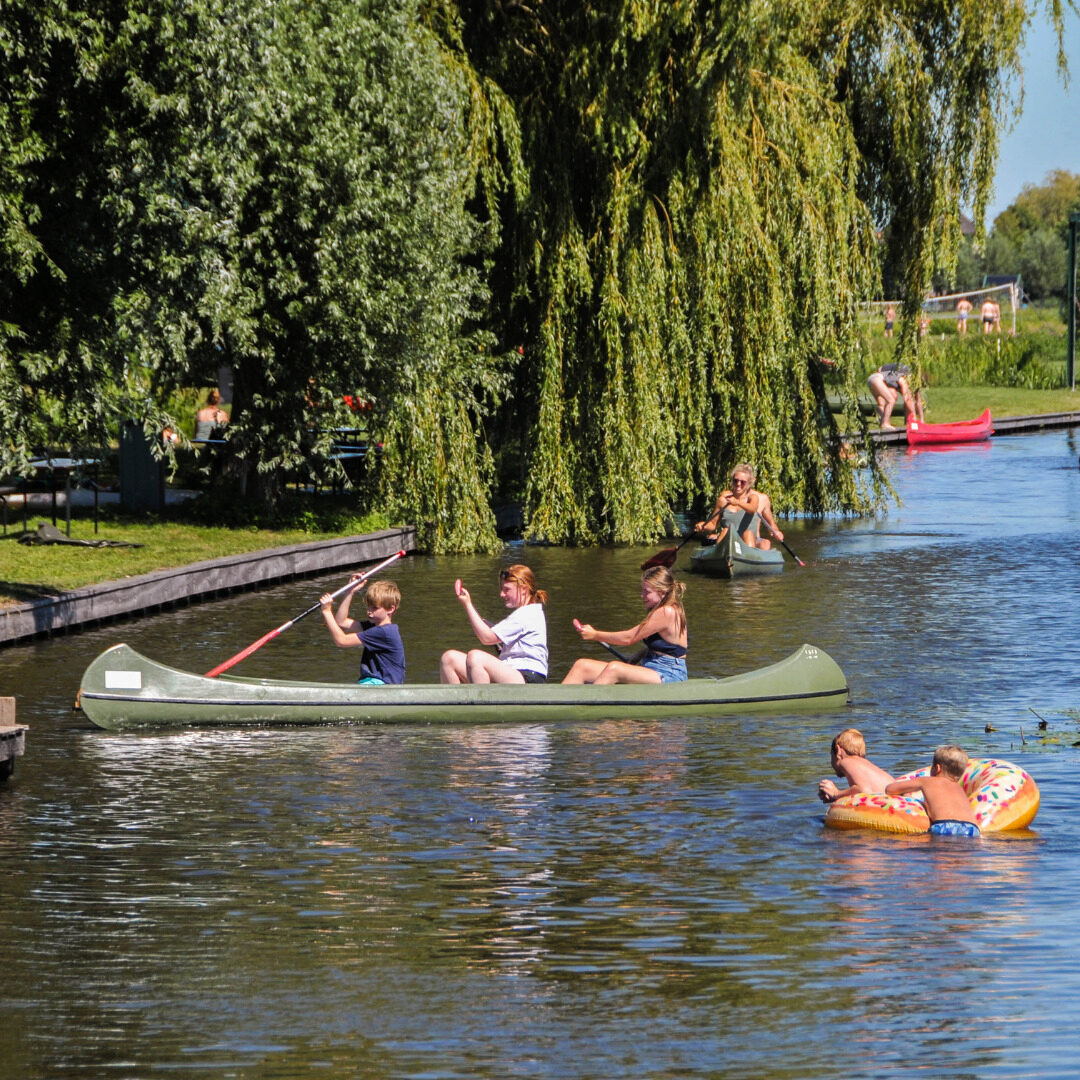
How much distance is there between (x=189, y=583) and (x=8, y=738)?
29.3 feet

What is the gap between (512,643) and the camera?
1422 cm

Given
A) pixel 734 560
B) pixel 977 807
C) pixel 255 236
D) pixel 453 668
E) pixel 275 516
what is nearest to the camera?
pixel 977 807

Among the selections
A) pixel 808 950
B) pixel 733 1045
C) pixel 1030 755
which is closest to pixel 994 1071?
pixel 733 1045

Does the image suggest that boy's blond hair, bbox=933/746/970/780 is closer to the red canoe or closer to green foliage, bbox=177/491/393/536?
green foliage, bbox=177/491/393/536

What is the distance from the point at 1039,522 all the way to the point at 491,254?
930 cm

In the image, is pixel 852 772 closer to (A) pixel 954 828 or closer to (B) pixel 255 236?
(A) pixel 954 828

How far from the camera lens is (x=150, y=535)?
24.1 metres

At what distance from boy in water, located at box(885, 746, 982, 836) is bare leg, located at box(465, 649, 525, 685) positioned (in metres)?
4.13

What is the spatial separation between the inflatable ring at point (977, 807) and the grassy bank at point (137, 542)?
395 inches

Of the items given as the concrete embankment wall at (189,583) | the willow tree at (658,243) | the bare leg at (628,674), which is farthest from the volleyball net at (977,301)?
the bare leg at (628,674)

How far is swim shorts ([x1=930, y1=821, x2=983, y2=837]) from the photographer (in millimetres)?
10258

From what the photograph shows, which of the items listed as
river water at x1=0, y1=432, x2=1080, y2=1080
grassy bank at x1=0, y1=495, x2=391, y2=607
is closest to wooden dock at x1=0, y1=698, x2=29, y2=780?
river water at x1=0, y1=432, x2=1080, y2=1080

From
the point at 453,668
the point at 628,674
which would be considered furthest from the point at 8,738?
the point at 628,674

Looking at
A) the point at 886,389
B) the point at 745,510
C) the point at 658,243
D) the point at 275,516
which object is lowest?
the point at 745,510
